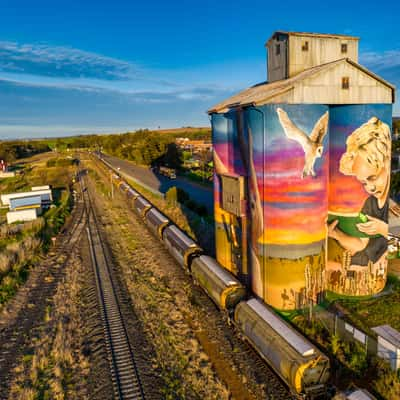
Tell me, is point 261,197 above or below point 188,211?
above

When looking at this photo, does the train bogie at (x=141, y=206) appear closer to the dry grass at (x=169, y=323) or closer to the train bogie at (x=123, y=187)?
the dry grass at (x=169, y=323)

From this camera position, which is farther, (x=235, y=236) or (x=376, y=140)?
(x=235, y=236)

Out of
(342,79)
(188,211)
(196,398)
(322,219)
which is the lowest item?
(196,398)

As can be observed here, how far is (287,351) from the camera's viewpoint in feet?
49.7

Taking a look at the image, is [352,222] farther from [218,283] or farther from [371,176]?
[218,283]

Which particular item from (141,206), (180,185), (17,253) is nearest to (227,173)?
(141,206)

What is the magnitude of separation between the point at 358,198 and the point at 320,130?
6036 millimetres

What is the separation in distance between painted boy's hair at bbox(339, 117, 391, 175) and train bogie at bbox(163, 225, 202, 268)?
42.7 feet

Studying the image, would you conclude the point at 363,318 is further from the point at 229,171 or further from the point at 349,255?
the point at 229,171

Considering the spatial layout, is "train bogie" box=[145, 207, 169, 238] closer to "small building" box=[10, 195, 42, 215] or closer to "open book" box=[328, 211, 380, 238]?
"open book" box=[328, 211, 380, 238]

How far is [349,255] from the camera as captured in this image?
24.6 m

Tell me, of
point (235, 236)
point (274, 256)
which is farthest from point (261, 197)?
point (235, 236)

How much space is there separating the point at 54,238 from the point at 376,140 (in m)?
36.2

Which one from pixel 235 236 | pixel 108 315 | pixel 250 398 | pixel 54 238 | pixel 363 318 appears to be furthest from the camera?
pixel 54 238
